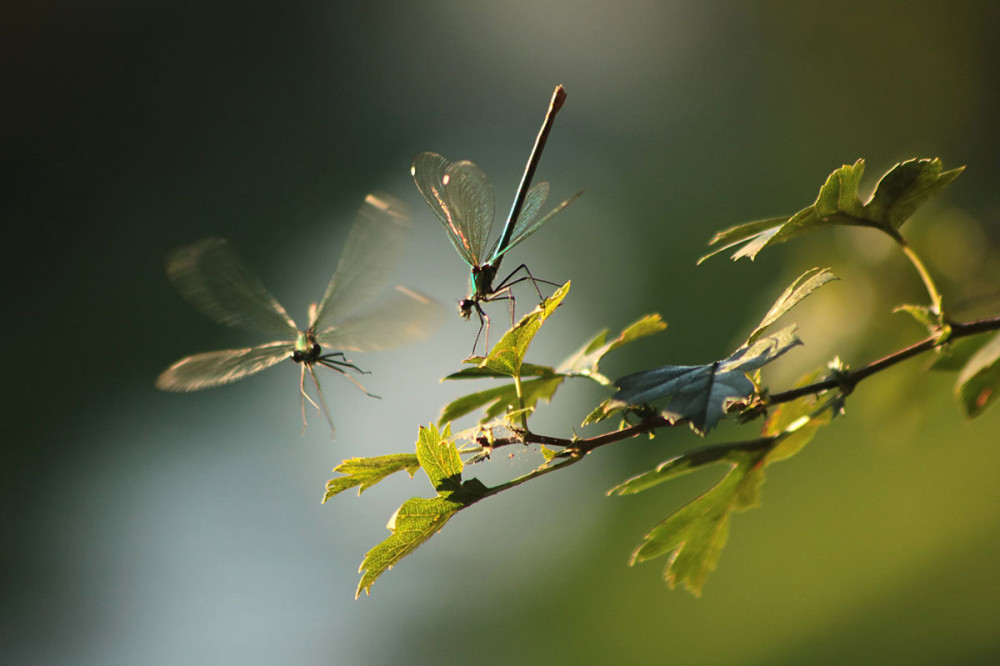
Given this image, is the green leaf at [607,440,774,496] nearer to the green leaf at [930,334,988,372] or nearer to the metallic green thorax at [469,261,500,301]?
the green leaf at [930,334,988,372]

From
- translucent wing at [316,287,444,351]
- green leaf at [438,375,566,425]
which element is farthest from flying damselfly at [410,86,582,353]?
green leaf at [438,375,566,425]

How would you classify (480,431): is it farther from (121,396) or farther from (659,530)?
(121,396)

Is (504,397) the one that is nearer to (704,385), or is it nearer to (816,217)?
(704,385)

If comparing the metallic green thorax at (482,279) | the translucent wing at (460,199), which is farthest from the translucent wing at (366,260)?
the metallic green thorax at (482,279)

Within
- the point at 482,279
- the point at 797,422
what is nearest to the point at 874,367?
the point at 797,422

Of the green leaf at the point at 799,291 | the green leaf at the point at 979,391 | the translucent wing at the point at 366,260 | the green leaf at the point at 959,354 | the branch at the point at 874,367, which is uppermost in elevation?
the translucent wing at the point at 366,260

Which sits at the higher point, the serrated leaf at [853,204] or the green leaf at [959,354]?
the serrated leaf at [853,204]

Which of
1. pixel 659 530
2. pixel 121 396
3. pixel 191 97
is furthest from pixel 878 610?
pixel 191 97

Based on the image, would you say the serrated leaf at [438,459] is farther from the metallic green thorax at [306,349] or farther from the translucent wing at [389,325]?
the metallic green thorax at [306,349]
